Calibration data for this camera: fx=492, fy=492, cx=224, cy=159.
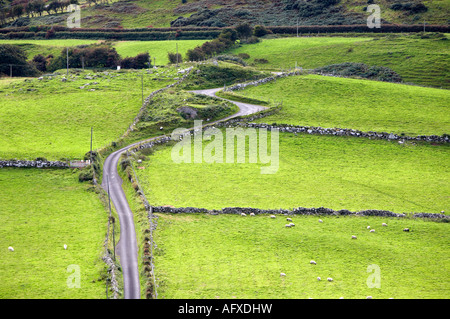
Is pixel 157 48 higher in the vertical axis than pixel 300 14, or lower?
lower

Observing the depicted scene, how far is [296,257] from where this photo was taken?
48.8m

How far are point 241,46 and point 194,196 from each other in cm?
9808

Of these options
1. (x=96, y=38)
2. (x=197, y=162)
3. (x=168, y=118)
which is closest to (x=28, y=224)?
(x=197, y=162)

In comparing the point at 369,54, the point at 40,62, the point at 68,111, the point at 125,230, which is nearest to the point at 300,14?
the point at 369,54

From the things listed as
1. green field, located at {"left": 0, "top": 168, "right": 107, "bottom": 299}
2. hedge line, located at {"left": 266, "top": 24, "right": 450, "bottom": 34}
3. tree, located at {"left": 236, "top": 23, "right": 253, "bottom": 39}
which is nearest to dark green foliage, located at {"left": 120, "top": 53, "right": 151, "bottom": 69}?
tree, located at {"left": 236, "top": 23, "right": 253, "bottom": 39}

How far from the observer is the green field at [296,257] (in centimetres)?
4284

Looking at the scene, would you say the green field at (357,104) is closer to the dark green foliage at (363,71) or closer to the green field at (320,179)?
the green field at (320,179)

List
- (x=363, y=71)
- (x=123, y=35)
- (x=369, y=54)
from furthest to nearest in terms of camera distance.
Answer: (x=123, y=35) → (x=369, y=54) → (x=363, y=71)

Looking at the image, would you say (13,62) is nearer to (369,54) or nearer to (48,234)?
(48,234)

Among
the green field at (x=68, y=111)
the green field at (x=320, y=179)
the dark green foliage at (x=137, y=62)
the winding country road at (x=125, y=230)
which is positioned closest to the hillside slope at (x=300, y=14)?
the dark green foliage at (x=137, y=62)

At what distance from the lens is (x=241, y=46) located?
15238 centimetres

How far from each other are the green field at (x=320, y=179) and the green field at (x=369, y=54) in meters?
45.7

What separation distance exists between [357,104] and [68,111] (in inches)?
2227
